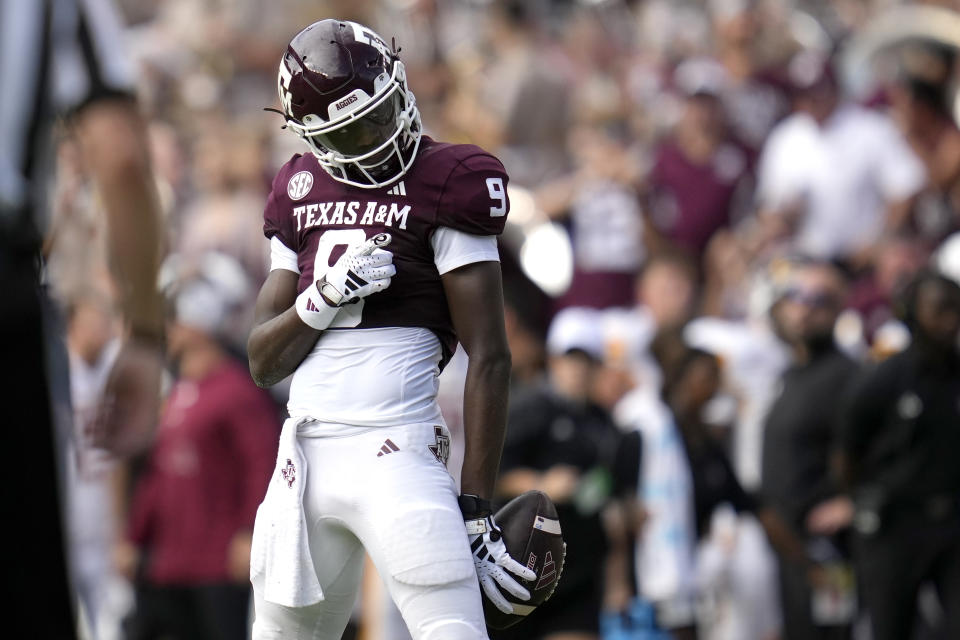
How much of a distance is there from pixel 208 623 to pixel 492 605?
553cm

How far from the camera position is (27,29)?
107 inches

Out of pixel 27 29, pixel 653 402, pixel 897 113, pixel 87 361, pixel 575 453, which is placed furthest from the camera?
pixel 897 113

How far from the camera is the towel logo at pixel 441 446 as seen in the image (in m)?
4.55

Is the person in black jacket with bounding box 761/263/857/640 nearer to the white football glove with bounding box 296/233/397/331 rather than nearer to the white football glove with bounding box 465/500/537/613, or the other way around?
the white football glove with bounding box 465/500/537/613

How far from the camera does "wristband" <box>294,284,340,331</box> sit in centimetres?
444

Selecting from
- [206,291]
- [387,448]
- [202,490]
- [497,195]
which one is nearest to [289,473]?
[387,448]

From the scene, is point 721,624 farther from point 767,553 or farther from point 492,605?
point 492,605

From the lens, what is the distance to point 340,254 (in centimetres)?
452

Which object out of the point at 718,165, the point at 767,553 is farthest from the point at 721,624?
the point at 718,165

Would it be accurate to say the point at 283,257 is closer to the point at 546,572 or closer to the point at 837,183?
the point at 546,572

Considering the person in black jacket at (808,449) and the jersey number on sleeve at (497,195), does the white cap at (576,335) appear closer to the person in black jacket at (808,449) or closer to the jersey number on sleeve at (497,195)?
the person in black jacket at (808,449)

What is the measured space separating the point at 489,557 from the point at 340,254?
89cm

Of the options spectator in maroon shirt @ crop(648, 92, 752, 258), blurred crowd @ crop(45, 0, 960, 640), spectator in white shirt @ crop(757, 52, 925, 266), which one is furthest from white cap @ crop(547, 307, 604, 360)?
spectator in white shirt @ crop(757, 52, 925, 266)

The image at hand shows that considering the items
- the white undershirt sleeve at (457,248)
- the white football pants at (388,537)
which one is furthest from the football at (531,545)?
the white undershirt sleeve at (457,248)
